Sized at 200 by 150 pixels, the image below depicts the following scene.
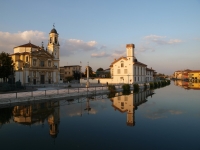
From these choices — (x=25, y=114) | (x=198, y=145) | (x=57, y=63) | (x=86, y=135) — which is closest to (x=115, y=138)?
(x=86, y=135)

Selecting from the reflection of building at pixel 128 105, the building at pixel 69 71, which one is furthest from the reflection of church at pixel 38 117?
the building at pixel 69 71

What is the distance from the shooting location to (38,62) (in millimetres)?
42281

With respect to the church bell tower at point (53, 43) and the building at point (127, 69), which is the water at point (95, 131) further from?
the church bell tower at point (53, 43)

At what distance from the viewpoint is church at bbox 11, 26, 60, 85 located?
39.3 metres

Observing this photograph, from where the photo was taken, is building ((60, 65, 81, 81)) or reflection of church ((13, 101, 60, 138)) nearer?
reflection of church ((13, 101, 60, 138))

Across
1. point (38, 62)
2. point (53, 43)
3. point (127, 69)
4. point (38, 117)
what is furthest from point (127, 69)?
point (38, 117)

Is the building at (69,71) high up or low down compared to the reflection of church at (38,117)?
up

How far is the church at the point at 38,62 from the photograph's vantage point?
39344 millimetres

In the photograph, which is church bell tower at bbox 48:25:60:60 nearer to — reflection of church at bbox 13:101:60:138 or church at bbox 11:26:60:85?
church at bbox 11:26:60:85

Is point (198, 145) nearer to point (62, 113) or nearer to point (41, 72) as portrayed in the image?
point (62, 113)

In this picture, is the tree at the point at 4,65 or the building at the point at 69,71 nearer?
the tree at the point at 4,65

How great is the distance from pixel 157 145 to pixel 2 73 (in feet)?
105

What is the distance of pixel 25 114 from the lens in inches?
504

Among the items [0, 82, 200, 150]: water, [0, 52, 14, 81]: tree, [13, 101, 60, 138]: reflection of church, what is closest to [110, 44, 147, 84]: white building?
[0, 52, 14, 81]: tree
